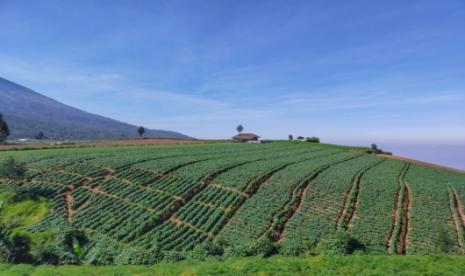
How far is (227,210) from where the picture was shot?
1518 inches

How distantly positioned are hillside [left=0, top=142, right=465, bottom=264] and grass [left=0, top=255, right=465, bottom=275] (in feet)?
14.2

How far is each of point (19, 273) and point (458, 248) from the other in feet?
125

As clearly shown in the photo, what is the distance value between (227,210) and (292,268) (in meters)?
16.6

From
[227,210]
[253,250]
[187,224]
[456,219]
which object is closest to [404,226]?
[456,219]

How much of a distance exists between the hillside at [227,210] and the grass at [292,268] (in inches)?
170

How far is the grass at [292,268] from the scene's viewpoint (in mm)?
21828

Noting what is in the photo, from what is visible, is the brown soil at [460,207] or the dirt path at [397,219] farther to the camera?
the brown soil at [460,207]

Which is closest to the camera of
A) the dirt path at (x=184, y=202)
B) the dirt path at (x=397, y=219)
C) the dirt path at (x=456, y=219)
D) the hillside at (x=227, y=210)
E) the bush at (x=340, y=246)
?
the bush at (x=340, y=246)

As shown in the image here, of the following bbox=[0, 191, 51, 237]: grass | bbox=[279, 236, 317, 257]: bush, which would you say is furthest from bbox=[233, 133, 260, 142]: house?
bbox=[279, 236, 317, 257]: bush

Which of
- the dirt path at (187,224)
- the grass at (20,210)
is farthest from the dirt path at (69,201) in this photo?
the dirt path at (187,224)

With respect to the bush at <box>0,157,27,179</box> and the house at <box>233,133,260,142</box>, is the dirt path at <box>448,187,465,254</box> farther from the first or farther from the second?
the house at <box>233,133,260,142</box>

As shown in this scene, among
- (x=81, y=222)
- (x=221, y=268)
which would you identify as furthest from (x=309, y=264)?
Answer: (x=81, y=222)

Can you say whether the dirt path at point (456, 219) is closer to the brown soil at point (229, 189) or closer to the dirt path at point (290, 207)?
the dirt path at point (290, 207)

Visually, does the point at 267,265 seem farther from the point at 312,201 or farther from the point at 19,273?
the point at 312,201
